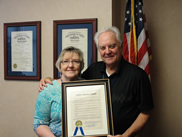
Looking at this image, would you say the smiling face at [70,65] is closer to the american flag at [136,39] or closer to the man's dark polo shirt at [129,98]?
the man's dark polo shirt at [129,98]

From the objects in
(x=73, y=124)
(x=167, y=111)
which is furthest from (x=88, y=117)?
(x=167, y=111)

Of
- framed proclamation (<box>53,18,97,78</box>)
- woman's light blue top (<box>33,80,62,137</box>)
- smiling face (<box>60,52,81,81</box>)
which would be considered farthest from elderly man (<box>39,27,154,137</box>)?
framed proclamation (<box>53,18,97,78</box>)

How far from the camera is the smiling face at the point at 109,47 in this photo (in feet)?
5.37

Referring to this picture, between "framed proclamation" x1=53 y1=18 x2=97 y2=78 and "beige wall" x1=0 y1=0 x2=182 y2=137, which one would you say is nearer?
"framed proclamation" x1=53 y1=18 x2=97 y2=78

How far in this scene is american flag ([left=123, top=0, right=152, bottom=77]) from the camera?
2346 millimetres

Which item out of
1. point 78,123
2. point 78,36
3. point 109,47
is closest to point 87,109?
point 78,123

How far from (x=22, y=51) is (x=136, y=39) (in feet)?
5.41

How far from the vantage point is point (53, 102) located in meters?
1.53

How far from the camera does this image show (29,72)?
2691 millimetres

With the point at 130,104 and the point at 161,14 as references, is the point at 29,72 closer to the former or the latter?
the point at 130,104

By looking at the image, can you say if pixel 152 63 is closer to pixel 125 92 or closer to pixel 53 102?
pixel 125 92

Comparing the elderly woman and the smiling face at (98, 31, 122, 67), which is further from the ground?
the smiling face at (98, 31, 122, 67)

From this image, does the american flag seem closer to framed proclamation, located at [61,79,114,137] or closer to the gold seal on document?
framed proclamation, located at [61,79,114,137]

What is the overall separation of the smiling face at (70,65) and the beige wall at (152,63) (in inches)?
42.5
